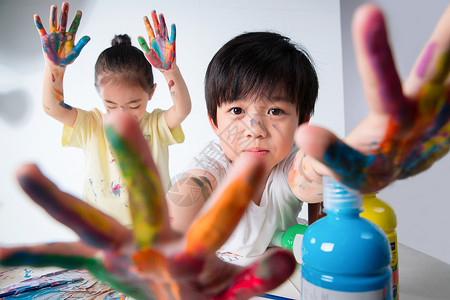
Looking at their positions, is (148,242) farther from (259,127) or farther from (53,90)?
(53,90)

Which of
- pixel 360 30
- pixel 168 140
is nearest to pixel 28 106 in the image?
pixel 168 140

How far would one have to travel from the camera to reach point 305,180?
0.43 m

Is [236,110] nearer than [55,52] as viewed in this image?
Yes

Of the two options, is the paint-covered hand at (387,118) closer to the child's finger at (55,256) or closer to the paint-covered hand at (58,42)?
the child's finger at (55,256)

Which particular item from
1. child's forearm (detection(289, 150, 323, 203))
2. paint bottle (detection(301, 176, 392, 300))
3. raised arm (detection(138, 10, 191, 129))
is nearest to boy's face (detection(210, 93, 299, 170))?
child's forearm (detection(289, 150, 323, 203))

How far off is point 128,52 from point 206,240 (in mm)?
1125

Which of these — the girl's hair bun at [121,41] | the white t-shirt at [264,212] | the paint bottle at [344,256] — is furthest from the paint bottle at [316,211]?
the girl's hair bun at [121,41]

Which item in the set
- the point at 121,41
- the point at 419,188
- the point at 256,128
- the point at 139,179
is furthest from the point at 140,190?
the point at 121,41

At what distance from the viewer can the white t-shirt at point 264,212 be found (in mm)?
678

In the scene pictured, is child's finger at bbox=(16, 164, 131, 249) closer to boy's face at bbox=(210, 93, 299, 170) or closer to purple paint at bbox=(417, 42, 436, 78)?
purple paint at bbox=(417, 42, 436, 78)

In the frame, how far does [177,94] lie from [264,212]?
0.55 metres

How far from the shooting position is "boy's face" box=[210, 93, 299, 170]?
564 millimetres

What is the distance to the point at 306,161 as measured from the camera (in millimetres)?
396

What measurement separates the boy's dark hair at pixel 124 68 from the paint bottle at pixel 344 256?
93cm
